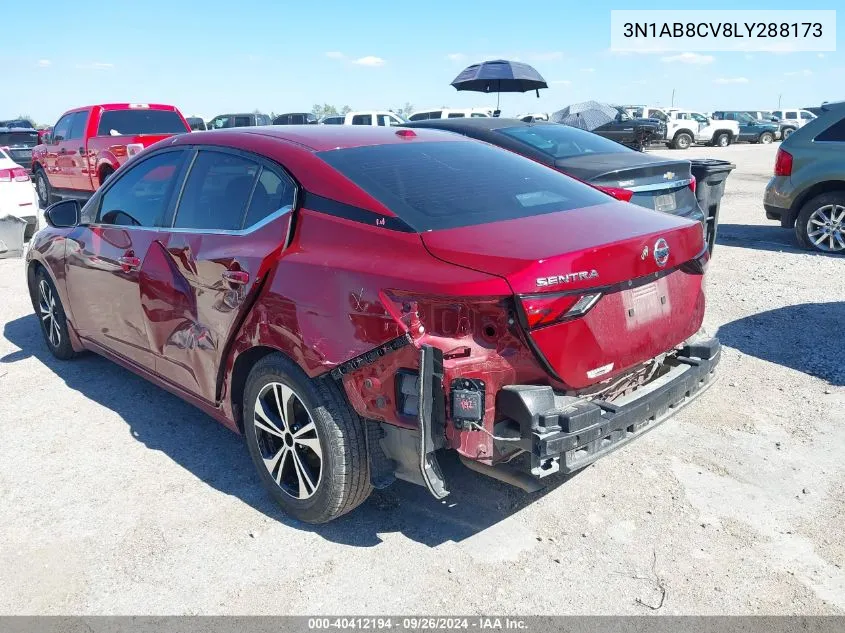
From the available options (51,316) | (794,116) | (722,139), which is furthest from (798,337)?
(794,116)

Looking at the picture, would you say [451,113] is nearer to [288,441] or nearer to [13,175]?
[13,175]

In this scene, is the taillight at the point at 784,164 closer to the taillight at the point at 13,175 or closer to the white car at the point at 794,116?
the taillight at the point at 13,175

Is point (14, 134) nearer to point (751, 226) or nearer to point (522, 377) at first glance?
point (751, 226)

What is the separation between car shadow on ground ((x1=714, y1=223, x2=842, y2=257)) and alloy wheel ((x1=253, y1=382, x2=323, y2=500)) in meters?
6.78

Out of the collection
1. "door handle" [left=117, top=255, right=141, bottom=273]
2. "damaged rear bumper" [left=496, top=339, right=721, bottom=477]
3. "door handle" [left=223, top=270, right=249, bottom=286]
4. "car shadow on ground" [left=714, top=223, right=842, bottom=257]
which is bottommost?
"car shadow on ground" [left=714, top=223, right=842, bottom=257]

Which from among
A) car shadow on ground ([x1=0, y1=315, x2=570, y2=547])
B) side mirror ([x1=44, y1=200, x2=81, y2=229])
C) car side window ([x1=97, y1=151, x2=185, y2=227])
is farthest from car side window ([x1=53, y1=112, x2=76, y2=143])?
car side window ([x1=97, y1=151, x2=185, y2=227])

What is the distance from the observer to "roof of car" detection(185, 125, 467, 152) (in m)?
3.40

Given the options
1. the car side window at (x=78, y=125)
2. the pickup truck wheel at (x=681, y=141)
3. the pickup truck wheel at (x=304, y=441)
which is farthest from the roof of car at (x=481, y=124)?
the pickup truck wheel at (x=681, y=141)

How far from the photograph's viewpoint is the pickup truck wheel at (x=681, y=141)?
31.8 metres

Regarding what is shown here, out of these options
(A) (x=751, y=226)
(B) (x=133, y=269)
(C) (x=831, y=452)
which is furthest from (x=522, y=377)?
(A) (x=751, y=226)

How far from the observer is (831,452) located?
3.72 meters

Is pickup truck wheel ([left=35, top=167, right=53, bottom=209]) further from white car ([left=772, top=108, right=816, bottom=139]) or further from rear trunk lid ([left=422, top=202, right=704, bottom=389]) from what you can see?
white car ([left=772, top=108, right=816, bottom=139])

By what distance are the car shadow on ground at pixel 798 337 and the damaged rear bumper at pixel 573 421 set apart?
7.99 feet

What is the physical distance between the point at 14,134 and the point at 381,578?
797 inches
